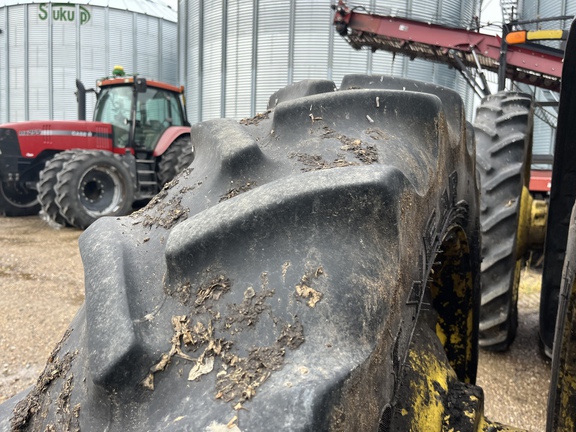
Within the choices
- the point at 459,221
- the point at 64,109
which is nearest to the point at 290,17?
the point at 64,109

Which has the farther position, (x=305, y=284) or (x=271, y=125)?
(x=271, y=125)

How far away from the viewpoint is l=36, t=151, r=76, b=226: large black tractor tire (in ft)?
19.2

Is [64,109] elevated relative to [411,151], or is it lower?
lower

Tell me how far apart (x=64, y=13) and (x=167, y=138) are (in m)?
11.0

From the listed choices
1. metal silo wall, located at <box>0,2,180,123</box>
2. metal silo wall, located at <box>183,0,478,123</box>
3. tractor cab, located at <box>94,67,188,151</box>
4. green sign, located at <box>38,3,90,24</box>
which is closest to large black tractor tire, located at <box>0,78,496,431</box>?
tractor cab, located at <box>94,67,188,151</box>

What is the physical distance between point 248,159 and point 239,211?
0.56ft

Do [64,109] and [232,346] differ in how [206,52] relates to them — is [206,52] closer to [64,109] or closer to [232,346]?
[64,109]

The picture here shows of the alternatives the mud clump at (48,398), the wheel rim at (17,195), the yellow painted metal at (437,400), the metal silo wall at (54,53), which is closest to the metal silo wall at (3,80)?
the metal silo wall at (54,53)

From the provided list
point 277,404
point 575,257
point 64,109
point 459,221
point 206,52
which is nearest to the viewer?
point 277,404

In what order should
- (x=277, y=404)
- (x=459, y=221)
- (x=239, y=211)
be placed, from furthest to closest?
(x=459, y=221), (x=239, y=211), (x=277, y=404)

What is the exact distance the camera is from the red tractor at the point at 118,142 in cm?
619

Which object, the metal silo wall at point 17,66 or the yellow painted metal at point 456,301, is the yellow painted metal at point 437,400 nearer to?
the yellow painted metal at point 456,301

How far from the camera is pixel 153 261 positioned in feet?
2.12

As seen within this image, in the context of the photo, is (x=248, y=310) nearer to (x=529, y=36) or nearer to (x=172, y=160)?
(x=529, y=36)
